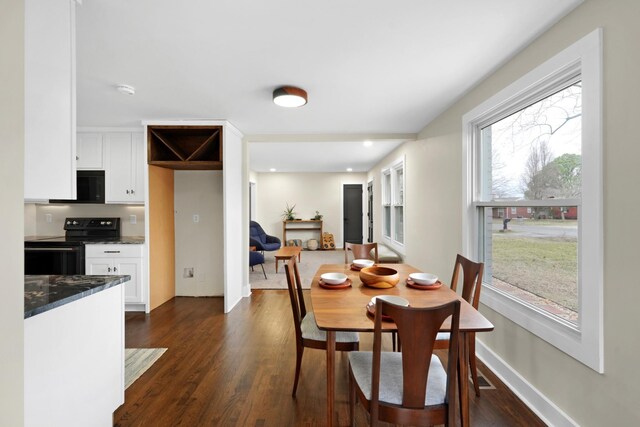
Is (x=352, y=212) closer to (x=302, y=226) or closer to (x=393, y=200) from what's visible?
(x=302, y=226)

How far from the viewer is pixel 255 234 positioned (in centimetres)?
661

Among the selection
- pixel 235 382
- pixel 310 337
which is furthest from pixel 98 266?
pixel 310 337

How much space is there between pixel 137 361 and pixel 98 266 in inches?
60.2

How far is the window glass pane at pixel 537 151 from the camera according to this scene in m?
1.67

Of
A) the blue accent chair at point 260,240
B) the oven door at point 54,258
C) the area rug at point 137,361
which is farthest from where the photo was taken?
the blue accent chair at point 260,240

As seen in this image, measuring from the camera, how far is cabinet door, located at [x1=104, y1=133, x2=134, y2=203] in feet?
12.0

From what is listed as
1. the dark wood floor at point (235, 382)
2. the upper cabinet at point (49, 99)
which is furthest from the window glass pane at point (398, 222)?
the upper cabinet at point (49, 99)

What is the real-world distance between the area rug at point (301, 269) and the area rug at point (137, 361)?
2.11 metres

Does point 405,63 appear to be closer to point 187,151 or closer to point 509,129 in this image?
point 509,129

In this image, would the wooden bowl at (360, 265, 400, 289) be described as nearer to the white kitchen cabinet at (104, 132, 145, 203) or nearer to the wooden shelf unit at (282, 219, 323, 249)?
the white kitchen cabinet at (104, 132, 145, 203)

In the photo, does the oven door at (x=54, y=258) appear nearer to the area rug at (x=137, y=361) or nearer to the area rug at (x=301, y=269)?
the area rug at (x=137, y=361)

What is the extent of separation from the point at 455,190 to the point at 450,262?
30.0 inches

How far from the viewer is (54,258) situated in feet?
10.8

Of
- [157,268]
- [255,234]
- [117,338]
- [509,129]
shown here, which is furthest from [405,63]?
[255,234]
